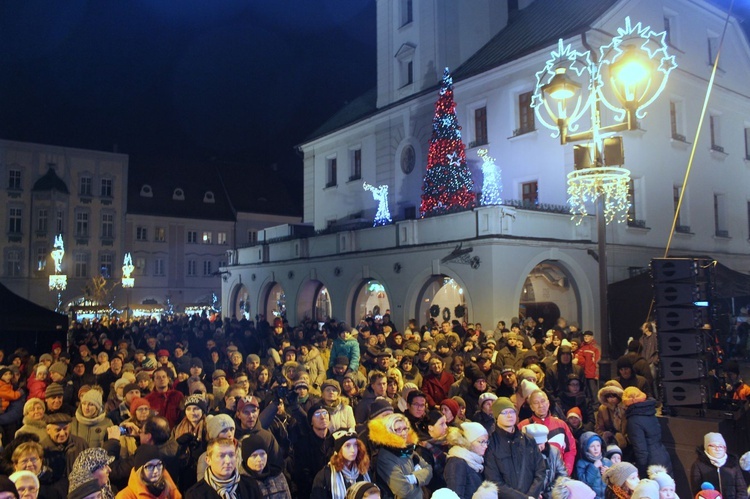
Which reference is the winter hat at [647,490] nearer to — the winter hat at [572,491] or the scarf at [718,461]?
the winter hat at [572,491]

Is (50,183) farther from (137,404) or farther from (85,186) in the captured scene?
(137,404)

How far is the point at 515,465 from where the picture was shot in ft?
→ 19.1

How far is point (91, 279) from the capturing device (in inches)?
1897

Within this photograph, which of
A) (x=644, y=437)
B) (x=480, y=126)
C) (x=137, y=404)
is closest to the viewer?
(x=644, y=437)

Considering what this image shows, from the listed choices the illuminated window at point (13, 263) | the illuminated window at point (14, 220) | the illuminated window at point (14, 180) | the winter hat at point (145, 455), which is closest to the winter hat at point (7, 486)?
the winter hat at point (145, 455)

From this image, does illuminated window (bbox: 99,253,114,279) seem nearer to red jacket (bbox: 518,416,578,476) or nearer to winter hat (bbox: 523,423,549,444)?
red jacket (bbox: 518,416,578,476)

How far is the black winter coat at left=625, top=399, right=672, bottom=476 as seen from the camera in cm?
684

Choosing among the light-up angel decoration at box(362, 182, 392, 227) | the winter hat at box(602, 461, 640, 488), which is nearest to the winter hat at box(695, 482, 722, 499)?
the winter hat at box(602, 461, 640, 488)

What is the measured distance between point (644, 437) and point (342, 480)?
11.6 ft

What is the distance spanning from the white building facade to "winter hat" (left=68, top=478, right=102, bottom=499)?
15610 mm

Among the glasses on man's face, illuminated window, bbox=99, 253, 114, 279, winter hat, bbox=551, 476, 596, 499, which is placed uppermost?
illuminated window, bbox=99, 253, 114, 279

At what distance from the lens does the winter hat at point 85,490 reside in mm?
4645

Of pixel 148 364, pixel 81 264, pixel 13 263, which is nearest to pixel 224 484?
pixel 148 364

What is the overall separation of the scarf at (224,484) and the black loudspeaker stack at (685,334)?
5121mm
